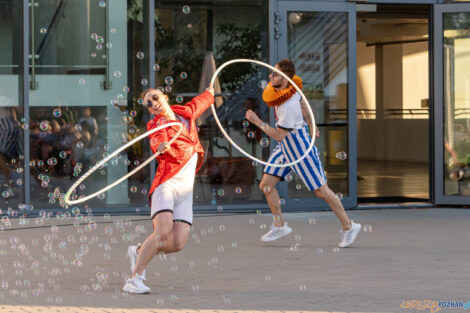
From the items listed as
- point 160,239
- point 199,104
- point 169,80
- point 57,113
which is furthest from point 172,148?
point 57,113

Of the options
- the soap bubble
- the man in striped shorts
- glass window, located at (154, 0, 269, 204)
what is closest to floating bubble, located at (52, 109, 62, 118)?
glass window, located at (154, 0, 269, 204)

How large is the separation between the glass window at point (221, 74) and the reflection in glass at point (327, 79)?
0.60 meters

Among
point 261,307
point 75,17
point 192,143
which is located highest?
point 75,17

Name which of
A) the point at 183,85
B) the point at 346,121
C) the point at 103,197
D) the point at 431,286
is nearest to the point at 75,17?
the point at 183,85

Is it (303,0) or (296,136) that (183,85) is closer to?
(303,0)

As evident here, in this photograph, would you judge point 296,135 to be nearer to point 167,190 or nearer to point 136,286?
point 167,190

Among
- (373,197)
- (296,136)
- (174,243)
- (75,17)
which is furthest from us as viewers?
(373,197)

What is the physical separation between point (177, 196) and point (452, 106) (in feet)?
25.4

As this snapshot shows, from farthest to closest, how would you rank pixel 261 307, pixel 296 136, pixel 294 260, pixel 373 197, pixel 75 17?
1. pixel 373 197
2. pixel 75 17
3. pixel 296 136
4. pixel 294 260
5. pixel 261 307

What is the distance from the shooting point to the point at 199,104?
7.19 m

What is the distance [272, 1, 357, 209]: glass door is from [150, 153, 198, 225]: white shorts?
6315mm

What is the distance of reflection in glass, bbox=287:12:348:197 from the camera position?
1311cm

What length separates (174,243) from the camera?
6.80 meters

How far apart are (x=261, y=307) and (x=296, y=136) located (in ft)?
10.6
